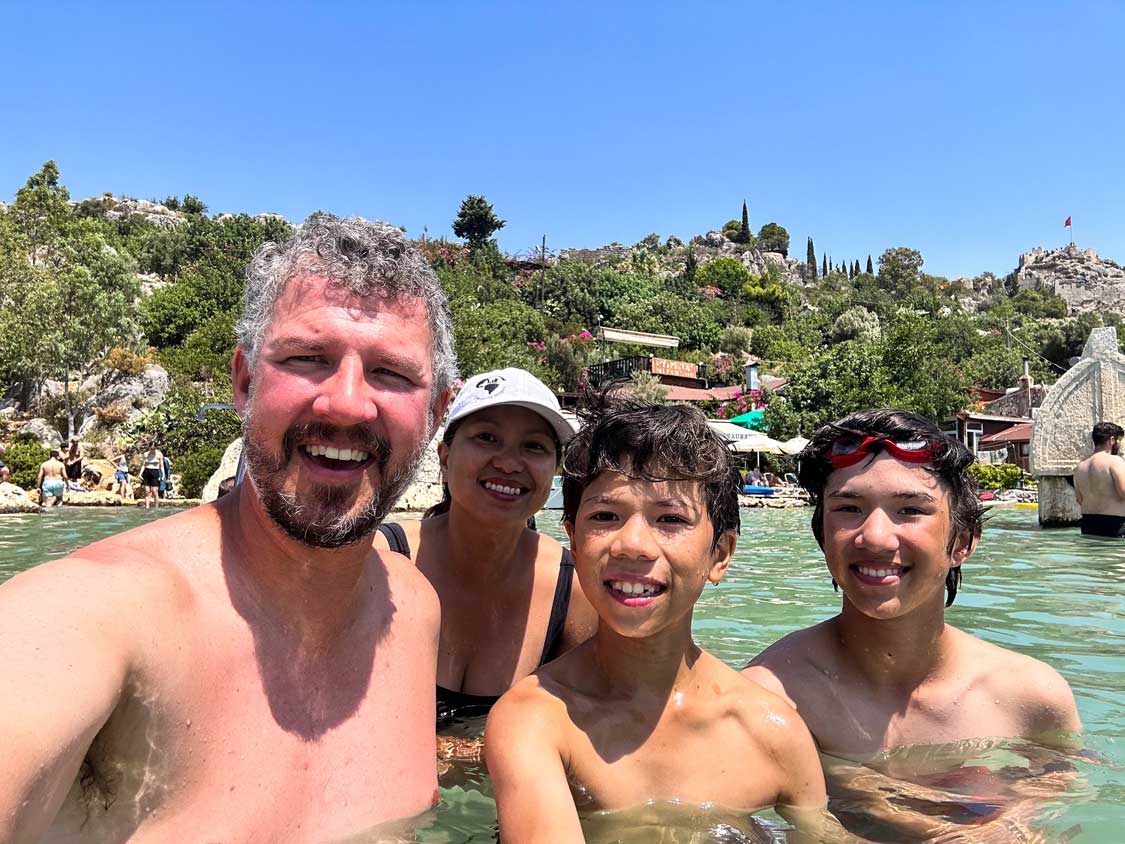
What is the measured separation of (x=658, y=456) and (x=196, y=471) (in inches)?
791

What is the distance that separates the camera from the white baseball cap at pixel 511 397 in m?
3.18

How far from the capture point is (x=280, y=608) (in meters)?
2.06

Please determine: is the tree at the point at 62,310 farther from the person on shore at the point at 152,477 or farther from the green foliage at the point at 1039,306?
the green foliage at the point at 1039,306

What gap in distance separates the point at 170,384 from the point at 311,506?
3003cm

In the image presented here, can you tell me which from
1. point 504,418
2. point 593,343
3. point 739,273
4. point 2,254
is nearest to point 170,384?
point 2,254

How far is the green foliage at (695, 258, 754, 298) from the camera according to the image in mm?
68125

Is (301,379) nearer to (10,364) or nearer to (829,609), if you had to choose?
(829,609)

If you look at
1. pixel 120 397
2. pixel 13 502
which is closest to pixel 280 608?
pixel 13 502

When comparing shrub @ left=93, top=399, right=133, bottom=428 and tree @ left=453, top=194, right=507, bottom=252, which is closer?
shrub @ left=93, top=399, right=133, bottom=428

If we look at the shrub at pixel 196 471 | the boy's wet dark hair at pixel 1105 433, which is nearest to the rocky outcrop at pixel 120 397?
the shrub at pixel 196 471

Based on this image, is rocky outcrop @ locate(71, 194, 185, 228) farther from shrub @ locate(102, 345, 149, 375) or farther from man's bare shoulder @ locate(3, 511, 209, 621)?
man's bare shoulder @ locate(3, 511, 209, 621)

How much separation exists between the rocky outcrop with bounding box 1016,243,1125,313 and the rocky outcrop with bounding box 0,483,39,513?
Result: 113412 mm

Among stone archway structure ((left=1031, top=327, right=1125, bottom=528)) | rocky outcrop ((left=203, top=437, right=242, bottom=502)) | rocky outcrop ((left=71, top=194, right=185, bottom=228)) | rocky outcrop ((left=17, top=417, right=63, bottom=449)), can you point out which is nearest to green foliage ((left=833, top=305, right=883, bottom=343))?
stone archway structure ((left=1031, top=327, right=1125, bottom=528))

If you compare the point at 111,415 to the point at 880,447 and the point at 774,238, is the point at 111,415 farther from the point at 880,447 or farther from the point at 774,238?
the point at 774,238
